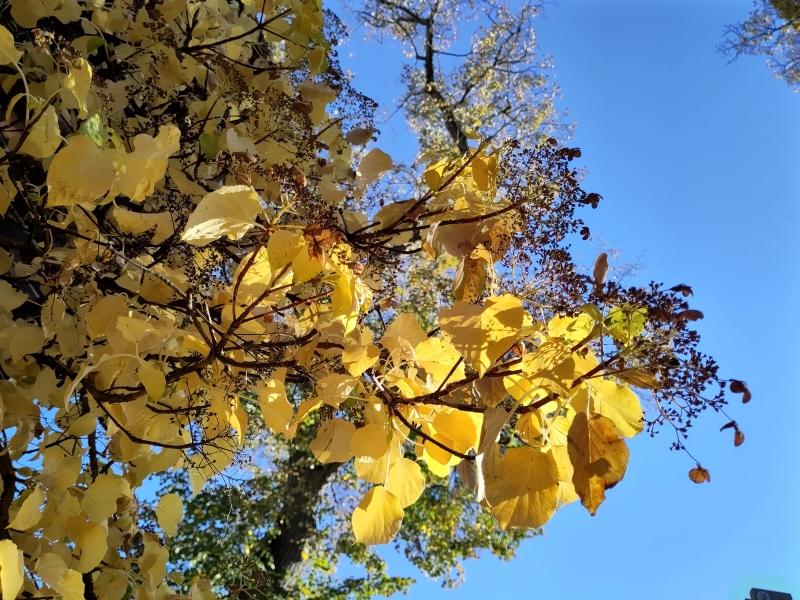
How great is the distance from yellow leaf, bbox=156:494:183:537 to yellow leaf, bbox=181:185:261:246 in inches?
24.6

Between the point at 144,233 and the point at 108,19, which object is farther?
the point at 108,19

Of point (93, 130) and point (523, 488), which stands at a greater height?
point (93, 130)

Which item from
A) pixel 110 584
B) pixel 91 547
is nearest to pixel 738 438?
pixel 91 547

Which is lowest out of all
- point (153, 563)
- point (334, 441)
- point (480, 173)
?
point (153, 563)

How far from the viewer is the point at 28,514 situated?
2.64 ft

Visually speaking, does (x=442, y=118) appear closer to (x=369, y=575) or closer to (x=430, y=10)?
(x=430, y=10)

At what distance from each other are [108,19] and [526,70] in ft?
19.7

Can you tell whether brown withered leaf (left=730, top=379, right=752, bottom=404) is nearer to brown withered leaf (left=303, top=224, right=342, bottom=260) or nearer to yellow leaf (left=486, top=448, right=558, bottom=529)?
yellow leaf (left=486, top=448, right=558, bottom=529)

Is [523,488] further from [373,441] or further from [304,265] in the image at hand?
[304,265]

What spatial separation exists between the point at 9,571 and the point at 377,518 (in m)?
0.38

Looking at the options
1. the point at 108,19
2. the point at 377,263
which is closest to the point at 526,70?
the point at 108,19

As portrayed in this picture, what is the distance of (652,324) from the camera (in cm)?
66

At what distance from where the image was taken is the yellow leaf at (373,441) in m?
0.76

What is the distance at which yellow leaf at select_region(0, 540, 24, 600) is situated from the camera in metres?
0.63
